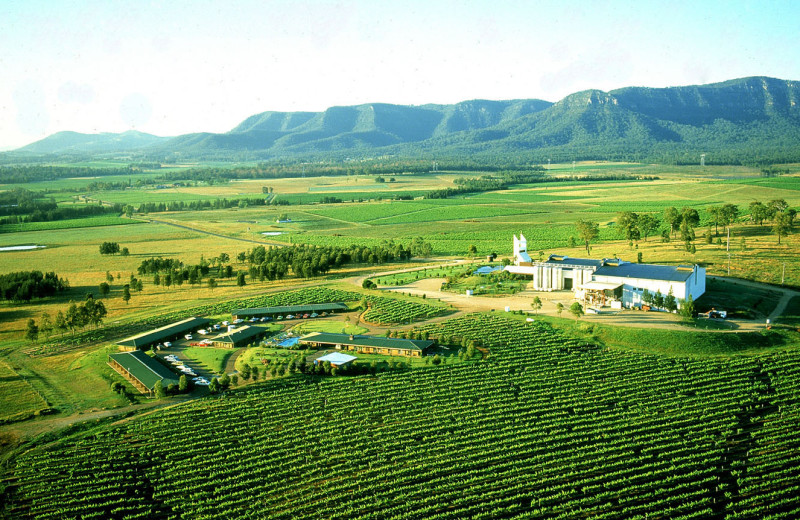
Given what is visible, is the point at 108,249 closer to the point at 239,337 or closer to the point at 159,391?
the point at 239,337

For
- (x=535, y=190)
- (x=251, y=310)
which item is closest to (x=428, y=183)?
(x=535, y=190)

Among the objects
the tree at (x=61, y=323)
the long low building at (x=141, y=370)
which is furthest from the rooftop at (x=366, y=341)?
the tree at (x=61, y=323)

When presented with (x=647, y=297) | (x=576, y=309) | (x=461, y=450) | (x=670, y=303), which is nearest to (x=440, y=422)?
(x=461, y=450)

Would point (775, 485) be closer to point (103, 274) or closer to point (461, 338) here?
point (461, 338)

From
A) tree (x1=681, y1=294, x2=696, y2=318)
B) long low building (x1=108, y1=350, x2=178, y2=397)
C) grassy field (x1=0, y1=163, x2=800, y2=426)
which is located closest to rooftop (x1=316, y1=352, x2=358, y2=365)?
long low building (x1=108, y1=350, x2=178, y2=397)

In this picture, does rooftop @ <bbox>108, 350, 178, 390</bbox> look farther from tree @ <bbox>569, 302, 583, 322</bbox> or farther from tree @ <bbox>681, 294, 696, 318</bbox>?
tree @ <bbox>681, 294, 696, 318</bbox>

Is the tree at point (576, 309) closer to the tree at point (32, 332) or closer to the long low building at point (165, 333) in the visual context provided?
the long low building at point (165, 333)
